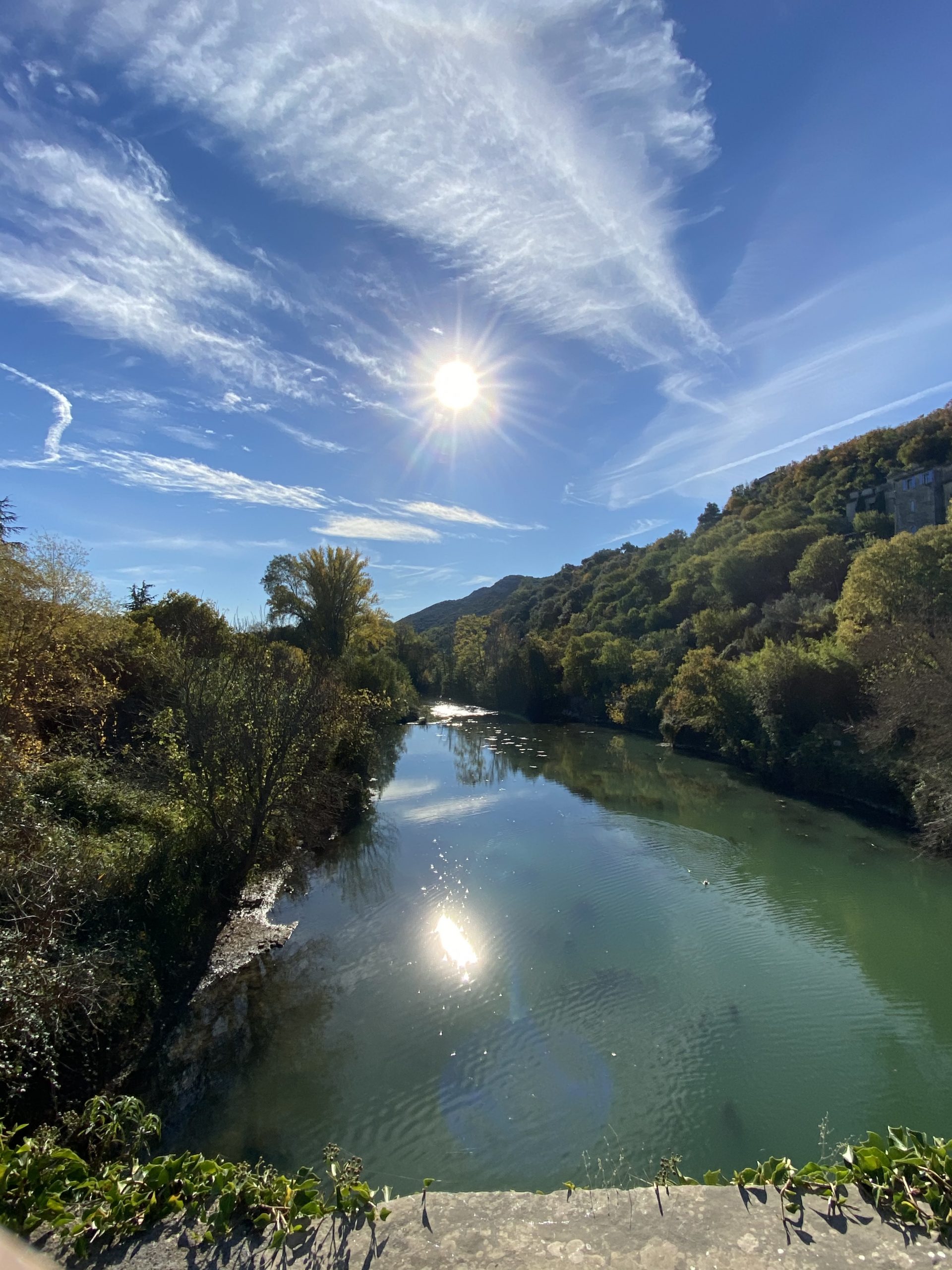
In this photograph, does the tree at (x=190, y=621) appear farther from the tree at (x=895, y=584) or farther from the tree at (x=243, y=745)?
the tree at (x=895, y=584)

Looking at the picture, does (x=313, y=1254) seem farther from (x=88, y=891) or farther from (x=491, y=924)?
(x=491, y=924)

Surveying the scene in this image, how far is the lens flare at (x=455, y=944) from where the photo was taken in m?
11.3

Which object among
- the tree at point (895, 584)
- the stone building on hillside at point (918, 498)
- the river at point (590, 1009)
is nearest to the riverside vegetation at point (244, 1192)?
the river at point (590, 1009)

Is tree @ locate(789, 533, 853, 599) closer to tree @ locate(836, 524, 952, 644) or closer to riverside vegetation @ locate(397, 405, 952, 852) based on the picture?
riverside vegetation @ locate(397, 405, 952, 852)

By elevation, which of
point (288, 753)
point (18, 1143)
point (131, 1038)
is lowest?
point (131, 1038)

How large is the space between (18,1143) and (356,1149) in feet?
10.9

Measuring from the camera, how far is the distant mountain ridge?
149000 mm

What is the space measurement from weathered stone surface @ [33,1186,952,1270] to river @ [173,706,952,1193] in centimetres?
135

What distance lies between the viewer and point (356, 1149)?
686 cm

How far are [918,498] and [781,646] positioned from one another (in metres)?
27.2

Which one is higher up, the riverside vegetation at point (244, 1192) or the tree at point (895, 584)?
the tree at point (895, 584)

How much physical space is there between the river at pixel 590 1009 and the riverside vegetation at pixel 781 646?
3.73 m

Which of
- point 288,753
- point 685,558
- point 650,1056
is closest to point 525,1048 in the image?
point 650,1056

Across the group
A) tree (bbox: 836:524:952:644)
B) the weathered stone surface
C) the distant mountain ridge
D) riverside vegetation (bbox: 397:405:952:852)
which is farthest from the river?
the distant mountain ridge
